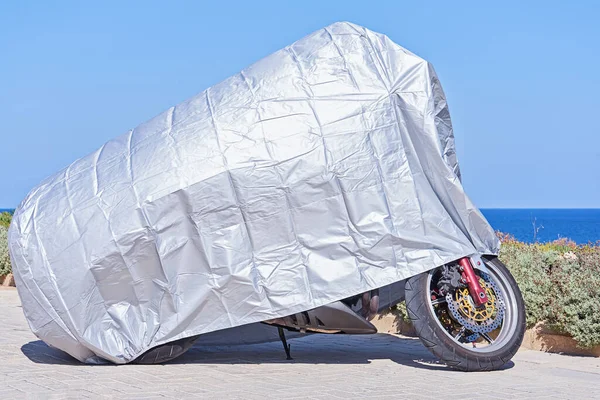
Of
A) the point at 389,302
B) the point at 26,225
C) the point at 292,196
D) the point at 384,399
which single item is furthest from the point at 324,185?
the point at 26,225

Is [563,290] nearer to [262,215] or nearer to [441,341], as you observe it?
[441,341]

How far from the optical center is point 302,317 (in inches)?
250

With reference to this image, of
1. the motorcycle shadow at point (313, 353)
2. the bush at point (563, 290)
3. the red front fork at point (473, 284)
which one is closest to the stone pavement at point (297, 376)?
the motorcycle shadow at point (313, 353)

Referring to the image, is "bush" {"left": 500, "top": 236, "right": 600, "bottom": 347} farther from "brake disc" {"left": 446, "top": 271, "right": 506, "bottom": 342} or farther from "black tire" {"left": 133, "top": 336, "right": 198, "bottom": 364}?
"black tire" {"left": 133, "top": 336, "right": 198, "bottom": 364}

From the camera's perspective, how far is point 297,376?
20.2ft

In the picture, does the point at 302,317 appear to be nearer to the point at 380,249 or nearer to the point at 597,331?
the point at 380,249

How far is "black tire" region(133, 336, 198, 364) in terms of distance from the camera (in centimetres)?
641

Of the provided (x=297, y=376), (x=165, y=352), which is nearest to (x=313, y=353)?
Answer: (x=297, y=376)

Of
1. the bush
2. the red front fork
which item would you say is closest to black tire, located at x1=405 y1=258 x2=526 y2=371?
the red front fork

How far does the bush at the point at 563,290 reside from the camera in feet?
23.1

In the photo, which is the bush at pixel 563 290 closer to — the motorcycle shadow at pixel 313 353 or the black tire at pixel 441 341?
the motorcycle shadow at pixel 313 353

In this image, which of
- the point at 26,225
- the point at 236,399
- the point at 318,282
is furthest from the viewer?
the point at 26,225

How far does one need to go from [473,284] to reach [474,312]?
8.9 inches

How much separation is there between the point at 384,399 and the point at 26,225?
3.10 meters
